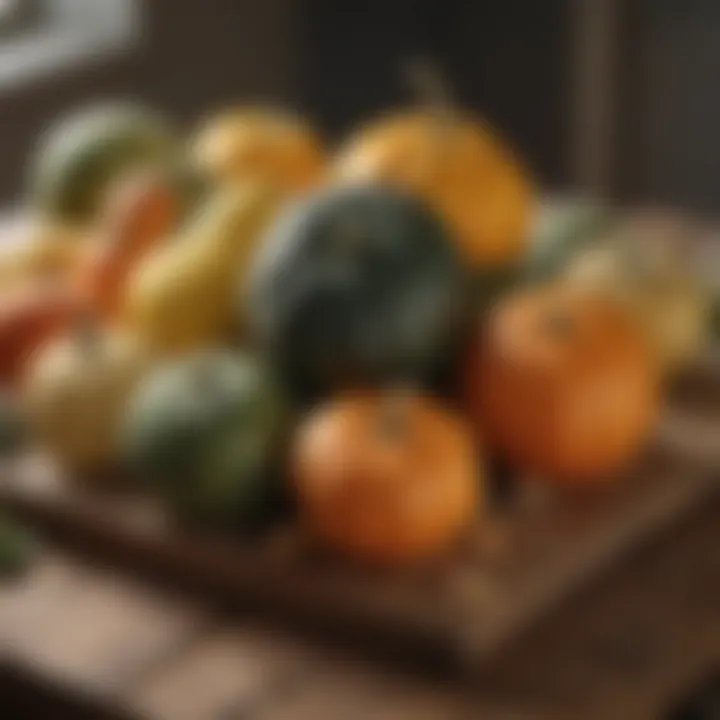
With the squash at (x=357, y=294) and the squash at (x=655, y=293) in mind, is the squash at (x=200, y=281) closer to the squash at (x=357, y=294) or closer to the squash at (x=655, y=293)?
the squash at (x=357, y=294)

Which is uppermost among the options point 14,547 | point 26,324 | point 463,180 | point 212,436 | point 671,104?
point 671,104

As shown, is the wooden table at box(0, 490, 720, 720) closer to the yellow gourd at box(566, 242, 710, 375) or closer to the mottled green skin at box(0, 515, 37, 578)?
the mottled green skin at box(0, 515, 37, 578)

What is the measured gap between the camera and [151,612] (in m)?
0.94

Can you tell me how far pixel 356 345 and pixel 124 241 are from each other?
0.21 metres

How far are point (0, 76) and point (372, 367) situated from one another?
1.27 m

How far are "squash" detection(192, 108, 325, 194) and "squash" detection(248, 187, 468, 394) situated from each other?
171 millimetres

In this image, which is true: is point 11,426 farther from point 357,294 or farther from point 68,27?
point 68,27

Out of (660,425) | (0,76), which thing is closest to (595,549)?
(660,425)

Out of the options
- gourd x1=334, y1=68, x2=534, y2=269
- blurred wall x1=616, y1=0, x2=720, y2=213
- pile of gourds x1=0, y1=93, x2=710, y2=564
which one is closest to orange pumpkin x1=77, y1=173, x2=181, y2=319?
pile of gourds x1=0, y1=93, x2=710, y2=564

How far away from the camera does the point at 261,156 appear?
46.8 inches

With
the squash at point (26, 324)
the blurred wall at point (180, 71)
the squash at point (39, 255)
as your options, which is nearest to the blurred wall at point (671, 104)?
the blurred wall at point (180, 71)

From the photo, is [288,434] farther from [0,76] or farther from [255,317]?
[0,76]

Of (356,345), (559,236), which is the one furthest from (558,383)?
(559,236)

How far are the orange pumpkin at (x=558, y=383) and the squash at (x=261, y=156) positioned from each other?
23 centimetres
